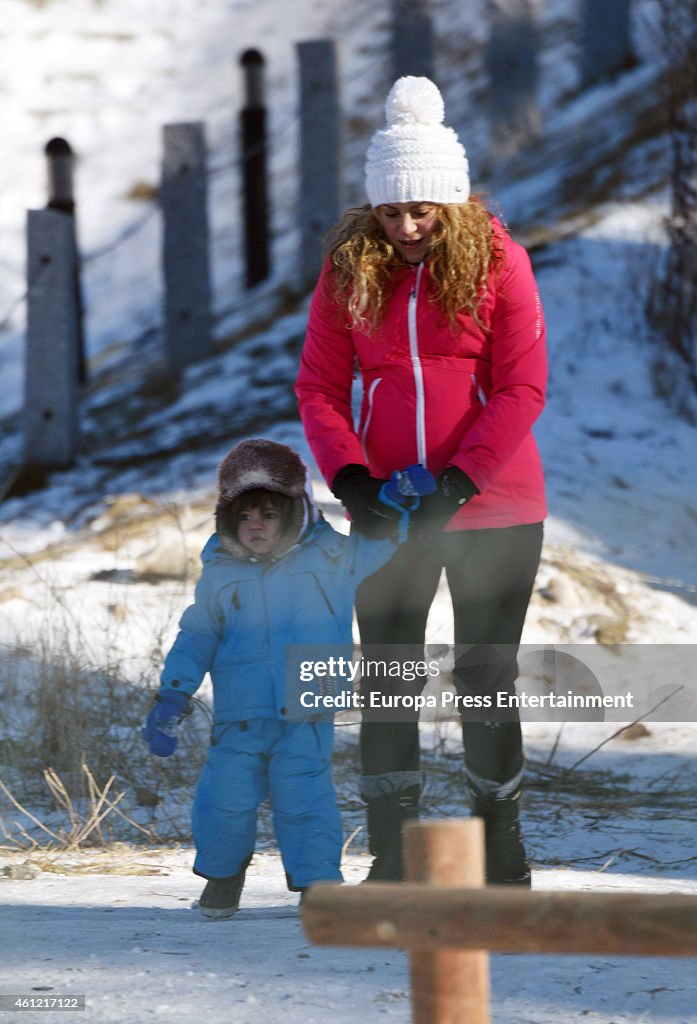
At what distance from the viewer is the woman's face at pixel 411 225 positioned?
3.03 m

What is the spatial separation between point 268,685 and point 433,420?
0.69m

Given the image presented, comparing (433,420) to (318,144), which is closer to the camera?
(433,420)

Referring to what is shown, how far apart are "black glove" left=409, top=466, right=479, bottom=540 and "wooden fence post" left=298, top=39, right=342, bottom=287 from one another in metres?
6.77

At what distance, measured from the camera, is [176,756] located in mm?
4539

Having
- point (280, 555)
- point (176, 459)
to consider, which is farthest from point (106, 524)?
point (280, 555)

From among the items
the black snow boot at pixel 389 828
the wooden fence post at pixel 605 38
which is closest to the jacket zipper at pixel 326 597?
the black snow boot at pixel 389 828

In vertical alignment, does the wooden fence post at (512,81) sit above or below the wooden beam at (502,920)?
above

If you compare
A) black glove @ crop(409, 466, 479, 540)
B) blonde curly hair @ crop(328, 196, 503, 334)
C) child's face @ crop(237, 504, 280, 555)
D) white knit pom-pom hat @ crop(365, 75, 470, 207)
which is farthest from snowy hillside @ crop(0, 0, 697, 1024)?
white knit pom-pom hat @ crop(365, 75, 470, 207)

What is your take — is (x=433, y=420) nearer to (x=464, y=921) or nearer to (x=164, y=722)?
(x=164, y=722)

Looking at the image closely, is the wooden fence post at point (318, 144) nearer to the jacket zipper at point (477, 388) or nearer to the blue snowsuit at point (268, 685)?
the jacket zipper at point (477, 388)

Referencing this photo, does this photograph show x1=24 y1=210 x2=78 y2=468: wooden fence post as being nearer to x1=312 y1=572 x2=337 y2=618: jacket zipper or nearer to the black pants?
the black pants

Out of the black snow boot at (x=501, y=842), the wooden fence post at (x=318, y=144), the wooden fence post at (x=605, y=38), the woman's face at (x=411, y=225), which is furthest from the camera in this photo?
the wooden fence post at (x=605, y=38)

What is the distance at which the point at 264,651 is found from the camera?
9.75 feet

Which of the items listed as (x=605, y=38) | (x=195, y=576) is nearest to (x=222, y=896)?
(x=195, y=576)
